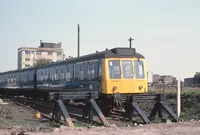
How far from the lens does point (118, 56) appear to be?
18812mm

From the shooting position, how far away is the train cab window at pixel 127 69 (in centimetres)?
1877

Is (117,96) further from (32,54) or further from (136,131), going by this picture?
(32,54)

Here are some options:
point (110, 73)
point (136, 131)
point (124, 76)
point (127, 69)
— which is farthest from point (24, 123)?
point (127, 69)

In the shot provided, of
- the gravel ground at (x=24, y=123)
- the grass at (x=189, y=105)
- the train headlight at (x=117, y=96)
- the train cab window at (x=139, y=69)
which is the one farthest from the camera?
the train cab window at (x=139, y=69)

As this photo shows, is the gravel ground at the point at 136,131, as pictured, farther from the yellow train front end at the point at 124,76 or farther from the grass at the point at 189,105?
the yellow train front end at the point at 124,76

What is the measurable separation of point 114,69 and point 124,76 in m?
0.59

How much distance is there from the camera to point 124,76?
18.7m

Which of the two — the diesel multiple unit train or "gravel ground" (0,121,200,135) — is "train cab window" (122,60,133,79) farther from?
"gravel ground" (0,121,200,135)

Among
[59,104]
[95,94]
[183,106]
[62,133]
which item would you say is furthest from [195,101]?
[62,133]

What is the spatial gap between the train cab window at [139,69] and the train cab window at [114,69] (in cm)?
95

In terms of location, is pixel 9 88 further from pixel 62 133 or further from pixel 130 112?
pixel 62 133

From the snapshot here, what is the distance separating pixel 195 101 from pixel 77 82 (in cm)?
667

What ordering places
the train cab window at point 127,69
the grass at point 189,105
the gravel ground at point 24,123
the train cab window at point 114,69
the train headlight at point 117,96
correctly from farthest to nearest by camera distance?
the train cab window at point 127,69 < the train cab window at point 114,69 < the grass at point 189,105 < the train headlight at point 117,96 < the gravel ground at point 24,123

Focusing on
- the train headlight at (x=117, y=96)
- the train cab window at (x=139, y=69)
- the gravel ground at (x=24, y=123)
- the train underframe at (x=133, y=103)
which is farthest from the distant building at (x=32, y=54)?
the train headlight at (x=117, y=96)
